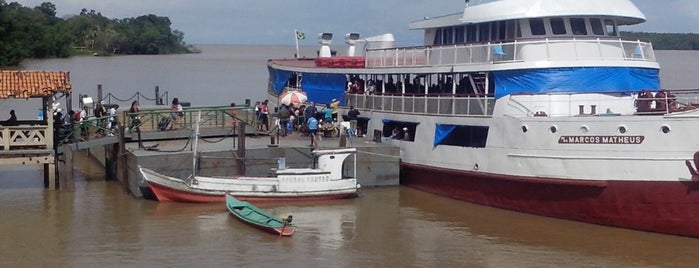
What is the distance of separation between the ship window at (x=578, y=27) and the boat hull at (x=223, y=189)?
7735 mm

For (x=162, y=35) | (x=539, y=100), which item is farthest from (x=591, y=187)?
(x=162, y=35)

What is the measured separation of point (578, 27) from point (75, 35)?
132m

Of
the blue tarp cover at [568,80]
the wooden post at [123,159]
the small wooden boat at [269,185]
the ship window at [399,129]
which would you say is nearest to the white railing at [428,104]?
the ship window at [399,129]

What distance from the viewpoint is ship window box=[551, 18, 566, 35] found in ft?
76.2

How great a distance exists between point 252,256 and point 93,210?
6.15 meters

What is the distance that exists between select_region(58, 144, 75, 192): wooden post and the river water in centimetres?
29

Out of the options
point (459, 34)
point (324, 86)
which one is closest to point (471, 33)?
point (459, 34)

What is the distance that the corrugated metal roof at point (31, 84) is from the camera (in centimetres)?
2323

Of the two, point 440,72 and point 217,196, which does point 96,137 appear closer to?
point 217,196

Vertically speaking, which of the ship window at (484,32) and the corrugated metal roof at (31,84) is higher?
the ship window at (484,32)

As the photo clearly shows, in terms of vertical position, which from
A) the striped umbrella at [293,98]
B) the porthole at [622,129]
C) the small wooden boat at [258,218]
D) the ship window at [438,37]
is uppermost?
the ship window at [438,37]

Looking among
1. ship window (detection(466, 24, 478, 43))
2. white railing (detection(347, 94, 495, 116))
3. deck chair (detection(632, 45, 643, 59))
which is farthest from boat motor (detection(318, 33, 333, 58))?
deck chair (detection(632, 45, 643, 59))

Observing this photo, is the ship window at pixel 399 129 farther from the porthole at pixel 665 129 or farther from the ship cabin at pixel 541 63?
the porthole at pixel 665 129

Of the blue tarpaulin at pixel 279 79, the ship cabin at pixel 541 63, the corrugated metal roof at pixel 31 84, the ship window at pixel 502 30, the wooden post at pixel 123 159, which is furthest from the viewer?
the blue tarpaulin at pixel 279 79
